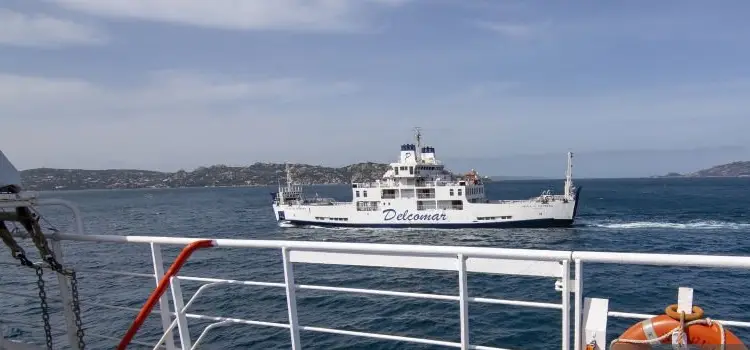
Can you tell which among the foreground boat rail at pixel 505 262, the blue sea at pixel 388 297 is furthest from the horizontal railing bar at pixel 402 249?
the blue sea at pixel 388 297

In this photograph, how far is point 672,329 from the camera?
2.35 m

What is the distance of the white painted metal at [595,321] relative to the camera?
2.36 metres

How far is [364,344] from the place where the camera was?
11.5 meters

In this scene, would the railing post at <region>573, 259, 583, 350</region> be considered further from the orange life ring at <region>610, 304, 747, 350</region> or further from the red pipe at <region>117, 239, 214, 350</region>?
the red pipe at <region>117, 239, 214, 350</region>

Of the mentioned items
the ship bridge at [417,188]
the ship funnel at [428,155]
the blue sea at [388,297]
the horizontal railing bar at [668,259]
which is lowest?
the blue sea at [388,297]

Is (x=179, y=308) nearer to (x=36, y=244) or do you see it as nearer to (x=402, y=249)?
(x=36, y=244)

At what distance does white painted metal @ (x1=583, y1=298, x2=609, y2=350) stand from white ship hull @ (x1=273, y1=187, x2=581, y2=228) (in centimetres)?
3734

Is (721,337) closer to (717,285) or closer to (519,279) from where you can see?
(519,279)

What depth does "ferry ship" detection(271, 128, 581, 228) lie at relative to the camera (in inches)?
1517

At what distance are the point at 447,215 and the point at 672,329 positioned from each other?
38.1 metres

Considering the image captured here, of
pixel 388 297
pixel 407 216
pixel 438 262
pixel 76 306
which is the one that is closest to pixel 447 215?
pixel 407 216

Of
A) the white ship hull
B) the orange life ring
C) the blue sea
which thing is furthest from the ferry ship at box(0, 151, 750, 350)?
the white ship hull

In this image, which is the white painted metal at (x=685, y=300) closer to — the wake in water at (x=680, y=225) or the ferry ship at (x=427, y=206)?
the ferry ship at (x=427, y=206)

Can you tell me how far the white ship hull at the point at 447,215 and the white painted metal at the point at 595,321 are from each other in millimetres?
37342
